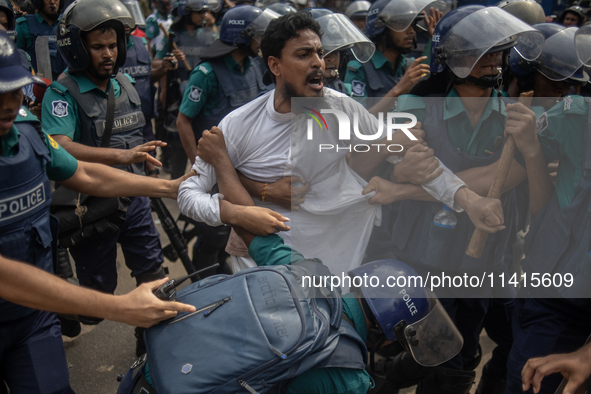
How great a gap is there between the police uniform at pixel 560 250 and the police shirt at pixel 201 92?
2506 millimetres

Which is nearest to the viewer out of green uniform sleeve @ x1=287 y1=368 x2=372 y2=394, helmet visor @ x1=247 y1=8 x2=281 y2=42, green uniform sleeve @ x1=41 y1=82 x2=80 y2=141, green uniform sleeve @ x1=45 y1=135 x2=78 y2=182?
green uniform sleeve @ x1=287 y1=368 x2=372 y2=394

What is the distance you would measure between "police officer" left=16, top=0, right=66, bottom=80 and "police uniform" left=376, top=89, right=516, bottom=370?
3670 millimetres

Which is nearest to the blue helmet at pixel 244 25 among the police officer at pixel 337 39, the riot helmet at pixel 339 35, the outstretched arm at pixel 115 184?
the police officer at pixel 337 39

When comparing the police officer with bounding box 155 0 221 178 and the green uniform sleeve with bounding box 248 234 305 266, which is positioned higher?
the green uniform sleeve with bounding box 248 234 305 266

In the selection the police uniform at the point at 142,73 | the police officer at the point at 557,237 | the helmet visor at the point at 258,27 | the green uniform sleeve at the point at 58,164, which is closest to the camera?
the police officer at the point at 557,237

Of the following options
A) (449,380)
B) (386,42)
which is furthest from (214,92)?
(449,380)

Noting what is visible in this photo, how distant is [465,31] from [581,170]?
86cm

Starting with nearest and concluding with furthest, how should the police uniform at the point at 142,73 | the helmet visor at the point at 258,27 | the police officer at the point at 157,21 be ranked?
the helmet visor at the point at 258,27, the police uniform at the point at 142,73, the police officer at the point at 157,21

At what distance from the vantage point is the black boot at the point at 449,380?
8.35ft

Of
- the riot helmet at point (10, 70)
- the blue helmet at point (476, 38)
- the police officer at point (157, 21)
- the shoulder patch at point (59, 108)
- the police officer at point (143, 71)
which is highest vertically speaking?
the riot helmet at point (10, 70)

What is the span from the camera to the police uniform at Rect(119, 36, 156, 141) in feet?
15.3

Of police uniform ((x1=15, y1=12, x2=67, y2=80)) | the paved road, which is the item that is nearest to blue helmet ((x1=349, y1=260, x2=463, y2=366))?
the paved road

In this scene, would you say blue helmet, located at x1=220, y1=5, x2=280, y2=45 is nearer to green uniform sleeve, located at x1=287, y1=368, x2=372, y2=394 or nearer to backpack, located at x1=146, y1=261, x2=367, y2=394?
backpack, located at x1=146, y1=261, x2=367, y2=394

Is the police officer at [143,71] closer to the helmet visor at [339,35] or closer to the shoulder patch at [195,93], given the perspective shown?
the shoulder patch at [195,93]
